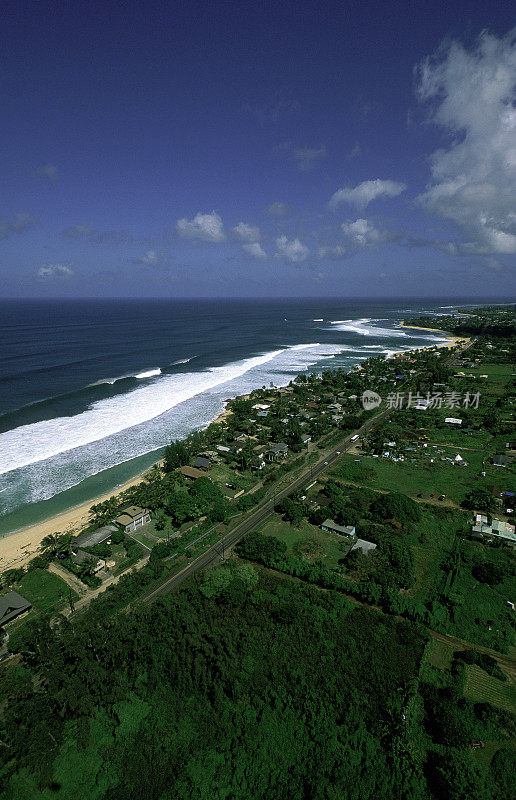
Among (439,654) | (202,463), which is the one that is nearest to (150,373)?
(202,463)

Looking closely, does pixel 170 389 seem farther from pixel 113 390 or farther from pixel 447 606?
pixel 447 606

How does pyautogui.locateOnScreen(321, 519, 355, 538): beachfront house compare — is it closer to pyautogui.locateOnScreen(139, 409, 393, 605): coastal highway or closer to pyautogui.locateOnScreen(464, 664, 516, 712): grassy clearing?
pyautogui.locateOnScreen(139, 409, 393, 605): coastal highway

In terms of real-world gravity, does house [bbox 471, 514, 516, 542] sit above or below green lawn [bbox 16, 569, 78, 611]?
above

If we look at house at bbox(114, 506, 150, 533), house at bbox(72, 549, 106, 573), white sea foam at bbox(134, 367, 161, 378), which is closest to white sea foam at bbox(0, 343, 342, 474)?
white sea foam at bbox(134, 367, 161, 378)

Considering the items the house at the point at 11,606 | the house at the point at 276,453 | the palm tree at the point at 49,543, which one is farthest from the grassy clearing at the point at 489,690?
the palm tree at the point at 49,543

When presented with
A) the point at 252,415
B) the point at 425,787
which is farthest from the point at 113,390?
the point at 425,787

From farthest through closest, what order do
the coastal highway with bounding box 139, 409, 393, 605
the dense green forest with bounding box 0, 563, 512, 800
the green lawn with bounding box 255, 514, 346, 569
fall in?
the green lawn with bounding box 255, 514, 346, 569 → the coastal highway with bounding box 139, 409, 393, 605 → the dense green forest with bounding box 0, 563, 512, 800
